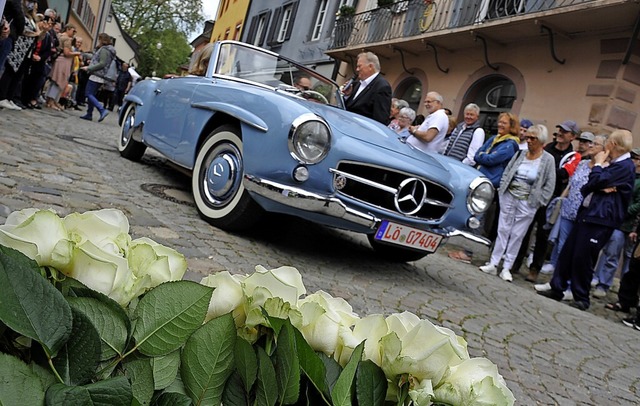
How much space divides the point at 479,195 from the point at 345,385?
408 cm

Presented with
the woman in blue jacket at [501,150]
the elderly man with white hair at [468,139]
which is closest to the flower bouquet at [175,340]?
the woman in blue jacket at [501,150]

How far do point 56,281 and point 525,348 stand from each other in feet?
10.8

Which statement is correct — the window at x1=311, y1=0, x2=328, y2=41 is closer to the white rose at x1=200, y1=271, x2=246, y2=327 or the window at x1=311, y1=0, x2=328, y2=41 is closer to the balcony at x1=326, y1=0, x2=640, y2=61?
the balcony at x1=326, y1=0, x2=640, y2=61

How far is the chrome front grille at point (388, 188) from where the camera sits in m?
3.79

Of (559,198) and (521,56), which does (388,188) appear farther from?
(521,56)

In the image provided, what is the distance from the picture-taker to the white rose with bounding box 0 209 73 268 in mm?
599

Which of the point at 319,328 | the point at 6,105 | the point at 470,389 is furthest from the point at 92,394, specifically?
the point at 6,105

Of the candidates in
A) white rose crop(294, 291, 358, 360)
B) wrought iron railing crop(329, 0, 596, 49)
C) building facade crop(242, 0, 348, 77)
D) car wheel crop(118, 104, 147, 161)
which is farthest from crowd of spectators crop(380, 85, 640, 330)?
building facade crop(242, 0, 348, 77)

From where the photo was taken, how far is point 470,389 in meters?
0.65

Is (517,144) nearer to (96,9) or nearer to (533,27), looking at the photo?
(533,27)

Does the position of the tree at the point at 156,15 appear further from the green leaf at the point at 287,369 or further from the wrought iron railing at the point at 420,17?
the green leaf at the point at 287,369

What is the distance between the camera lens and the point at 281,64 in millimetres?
5469

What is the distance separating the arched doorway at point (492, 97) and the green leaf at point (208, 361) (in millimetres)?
11407

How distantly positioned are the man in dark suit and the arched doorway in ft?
20.2
